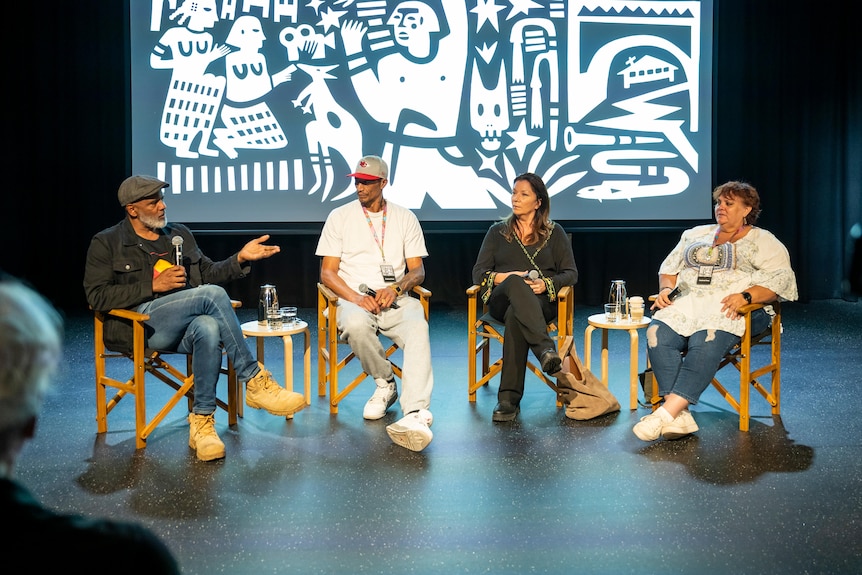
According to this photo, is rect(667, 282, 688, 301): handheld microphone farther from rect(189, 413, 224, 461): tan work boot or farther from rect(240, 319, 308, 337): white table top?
rect(189, 413, 224, 461): tan work boot

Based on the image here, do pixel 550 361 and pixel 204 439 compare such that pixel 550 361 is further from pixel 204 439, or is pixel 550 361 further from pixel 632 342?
pixel 204 439

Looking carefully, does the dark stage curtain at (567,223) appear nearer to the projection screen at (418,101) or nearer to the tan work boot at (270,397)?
the projection screen at (418,101)

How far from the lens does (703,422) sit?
13.2 ft

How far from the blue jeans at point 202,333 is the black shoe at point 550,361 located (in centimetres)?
118

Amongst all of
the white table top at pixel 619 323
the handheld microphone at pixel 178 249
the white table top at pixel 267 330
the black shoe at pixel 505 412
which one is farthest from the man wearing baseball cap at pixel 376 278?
the white table top at pixel 619 323

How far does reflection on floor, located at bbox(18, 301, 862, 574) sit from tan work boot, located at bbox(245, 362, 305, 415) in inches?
5.6

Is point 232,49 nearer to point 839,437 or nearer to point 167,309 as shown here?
point 167,309

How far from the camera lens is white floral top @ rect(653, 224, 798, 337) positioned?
13.0ft

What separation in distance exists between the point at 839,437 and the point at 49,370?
347 cm

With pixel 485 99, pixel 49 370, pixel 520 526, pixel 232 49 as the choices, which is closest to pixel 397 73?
pixel 485 99

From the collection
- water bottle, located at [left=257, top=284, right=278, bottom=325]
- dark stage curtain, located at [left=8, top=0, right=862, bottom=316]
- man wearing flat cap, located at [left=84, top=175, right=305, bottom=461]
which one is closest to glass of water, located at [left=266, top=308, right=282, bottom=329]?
water bottle, located at [left=257, top=284, right=278, bottom=325]

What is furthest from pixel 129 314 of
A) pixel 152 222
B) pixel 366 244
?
pixel 366 244

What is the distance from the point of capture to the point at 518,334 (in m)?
4.12

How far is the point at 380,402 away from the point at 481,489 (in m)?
1.04
